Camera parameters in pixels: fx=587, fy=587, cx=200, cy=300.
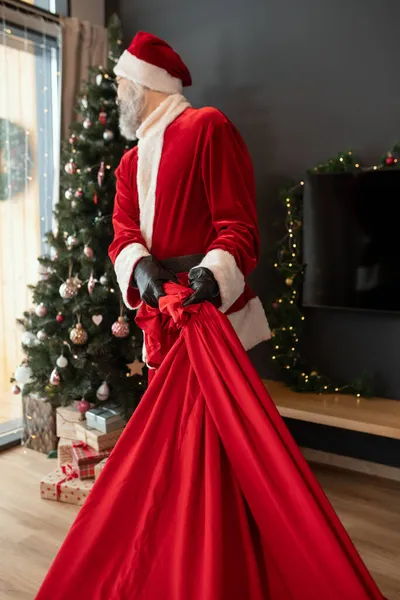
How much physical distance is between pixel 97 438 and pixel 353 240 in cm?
159

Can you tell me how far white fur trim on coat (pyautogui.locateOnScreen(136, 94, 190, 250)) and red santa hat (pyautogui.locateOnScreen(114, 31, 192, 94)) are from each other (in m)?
0.07

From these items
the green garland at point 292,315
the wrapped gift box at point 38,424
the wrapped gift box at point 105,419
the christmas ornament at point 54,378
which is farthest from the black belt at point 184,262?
the wrapped gift box at point 38,424

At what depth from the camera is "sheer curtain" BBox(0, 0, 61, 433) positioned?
10.8ft

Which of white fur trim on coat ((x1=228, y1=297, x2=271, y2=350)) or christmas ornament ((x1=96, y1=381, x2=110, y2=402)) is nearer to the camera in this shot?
white fur trim on coat ((x1=228, y1=297, x2=271, y2=350))

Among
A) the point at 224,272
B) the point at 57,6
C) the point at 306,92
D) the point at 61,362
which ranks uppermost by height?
the point at 57,6

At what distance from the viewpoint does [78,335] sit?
9.89 feet

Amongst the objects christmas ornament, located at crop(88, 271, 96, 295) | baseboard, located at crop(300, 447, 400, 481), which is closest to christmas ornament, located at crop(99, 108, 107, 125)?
christmas ornament, located at crop(88, 271, 96, 295)

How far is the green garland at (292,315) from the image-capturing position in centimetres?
301

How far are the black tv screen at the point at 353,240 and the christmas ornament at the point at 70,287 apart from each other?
1186mm

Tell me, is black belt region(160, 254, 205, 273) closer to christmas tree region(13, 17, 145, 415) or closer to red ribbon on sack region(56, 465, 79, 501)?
christmas tree region(13, 17, 145, 415)

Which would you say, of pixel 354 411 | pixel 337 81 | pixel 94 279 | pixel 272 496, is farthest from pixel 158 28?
pixel 272 496

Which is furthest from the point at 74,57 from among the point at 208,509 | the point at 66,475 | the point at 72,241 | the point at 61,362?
the point at 208,509

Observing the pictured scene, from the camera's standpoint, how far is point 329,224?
9.58 ft

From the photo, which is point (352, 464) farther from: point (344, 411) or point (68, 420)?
point (68, 420)
